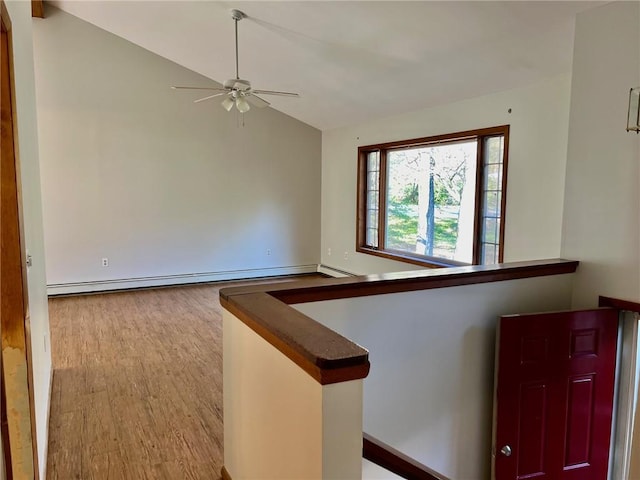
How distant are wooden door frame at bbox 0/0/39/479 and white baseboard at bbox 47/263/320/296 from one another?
4935mm

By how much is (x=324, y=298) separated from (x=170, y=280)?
511 centimetres

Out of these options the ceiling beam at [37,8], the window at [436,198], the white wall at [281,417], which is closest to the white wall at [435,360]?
the white wall at [281,417]

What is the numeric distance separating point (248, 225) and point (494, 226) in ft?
12.8

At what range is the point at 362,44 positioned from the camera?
14.5 ft

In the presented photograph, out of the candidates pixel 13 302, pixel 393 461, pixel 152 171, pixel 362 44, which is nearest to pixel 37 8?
pixel 152 171

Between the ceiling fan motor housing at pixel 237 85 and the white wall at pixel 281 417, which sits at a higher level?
the ceiling fan motor housing at pixel 237 85

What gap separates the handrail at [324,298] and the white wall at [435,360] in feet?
0.18

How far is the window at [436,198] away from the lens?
15.6 feet

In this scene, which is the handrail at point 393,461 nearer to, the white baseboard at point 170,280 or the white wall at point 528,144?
the white wall at point 528,144

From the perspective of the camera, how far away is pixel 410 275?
8.48ft

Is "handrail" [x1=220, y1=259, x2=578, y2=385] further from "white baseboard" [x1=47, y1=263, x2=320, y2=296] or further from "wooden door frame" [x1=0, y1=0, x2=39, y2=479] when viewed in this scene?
"white baseboard" [x1=47, y1=263, x2=320, y2=296]

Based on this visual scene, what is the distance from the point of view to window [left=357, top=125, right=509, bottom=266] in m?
4.76

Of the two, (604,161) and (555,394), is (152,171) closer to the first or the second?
(604,161)

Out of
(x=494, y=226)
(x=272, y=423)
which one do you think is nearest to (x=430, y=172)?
(x=494, y=226)
